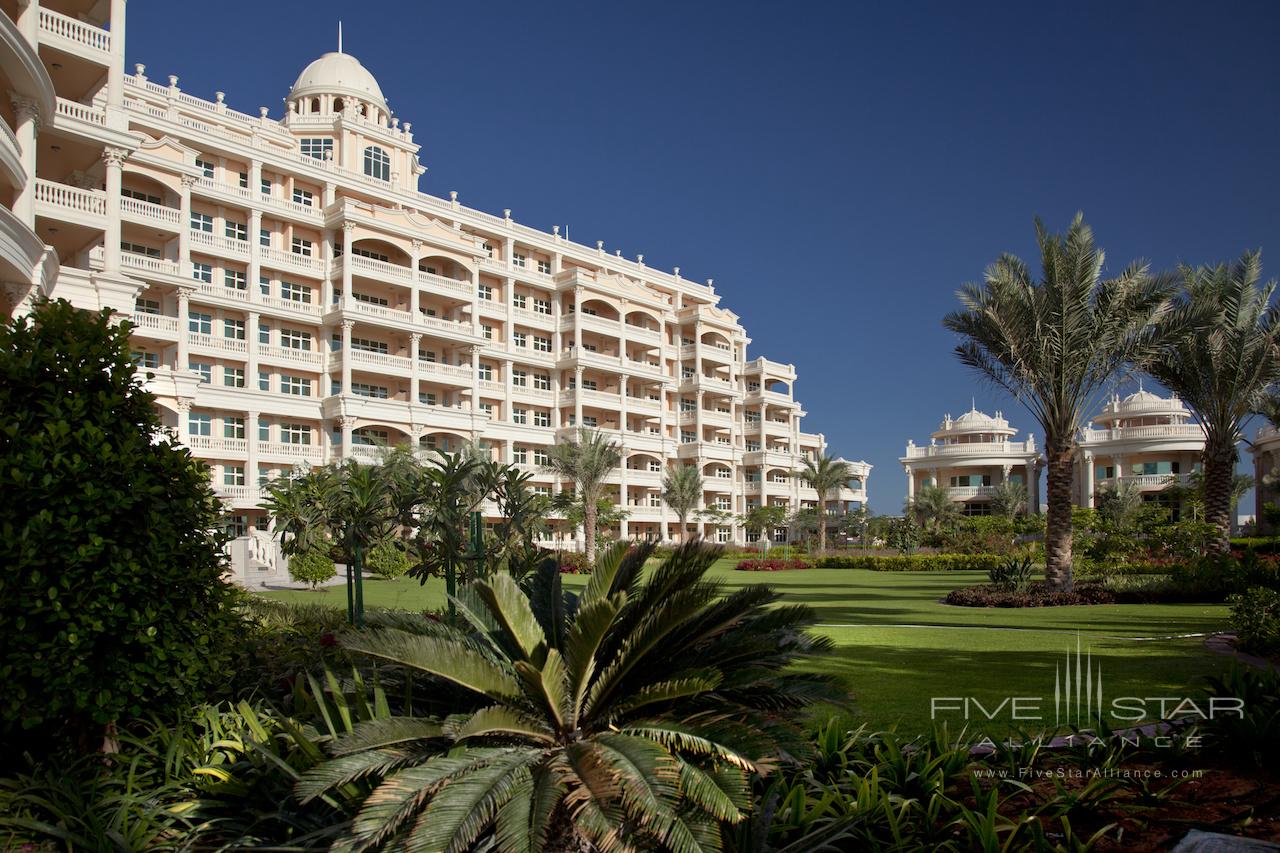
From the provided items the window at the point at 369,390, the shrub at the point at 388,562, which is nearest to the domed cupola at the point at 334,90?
the window at the point at 369,390

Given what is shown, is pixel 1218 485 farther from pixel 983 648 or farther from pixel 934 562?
pixel 983 648

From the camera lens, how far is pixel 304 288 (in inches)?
1886

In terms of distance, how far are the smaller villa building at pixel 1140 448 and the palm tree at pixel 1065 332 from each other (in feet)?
129

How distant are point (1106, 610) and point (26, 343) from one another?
1884cm

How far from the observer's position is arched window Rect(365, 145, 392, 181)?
5241 cm

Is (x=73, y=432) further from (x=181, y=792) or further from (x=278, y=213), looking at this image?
(x=278, y=213)

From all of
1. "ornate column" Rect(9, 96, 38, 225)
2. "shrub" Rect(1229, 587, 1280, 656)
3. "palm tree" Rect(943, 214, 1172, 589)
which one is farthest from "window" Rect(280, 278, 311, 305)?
"shrub" Rect(1229, 587, 1280, 656)

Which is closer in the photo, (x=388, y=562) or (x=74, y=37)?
(x=74, y=37)

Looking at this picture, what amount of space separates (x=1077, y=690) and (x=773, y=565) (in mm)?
30586

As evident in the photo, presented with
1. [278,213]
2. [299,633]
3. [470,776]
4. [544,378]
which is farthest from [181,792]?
[544,378]

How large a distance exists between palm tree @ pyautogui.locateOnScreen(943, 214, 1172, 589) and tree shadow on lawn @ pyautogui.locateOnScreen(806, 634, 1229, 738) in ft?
30.9

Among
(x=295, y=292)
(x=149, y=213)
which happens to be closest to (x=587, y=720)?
(x=149, y=213)

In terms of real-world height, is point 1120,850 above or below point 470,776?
below

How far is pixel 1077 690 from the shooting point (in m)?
8.37
